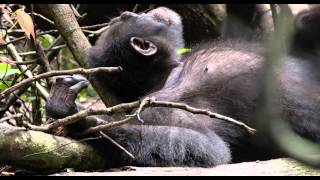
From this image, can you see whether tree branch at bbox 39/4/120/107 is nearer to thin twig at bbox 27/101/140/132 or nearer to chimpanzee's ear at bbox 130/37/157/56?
chimpanzee's ear at bbox 130/37/157/56

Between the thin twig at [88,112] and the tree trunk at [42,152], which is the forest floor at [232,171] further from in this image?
the thin twig at [88,112]

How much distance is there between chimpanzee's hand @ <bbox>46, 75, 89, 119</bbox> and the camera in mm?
2232

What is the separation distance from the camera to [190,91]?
286 centimetres

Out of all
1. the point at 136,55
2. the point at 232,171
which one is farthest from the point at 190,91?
the point at 232,171

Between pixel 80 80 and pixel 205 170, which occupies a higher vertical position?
pixel 80 80

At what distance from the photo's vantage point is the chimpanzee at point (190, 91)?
2352mm

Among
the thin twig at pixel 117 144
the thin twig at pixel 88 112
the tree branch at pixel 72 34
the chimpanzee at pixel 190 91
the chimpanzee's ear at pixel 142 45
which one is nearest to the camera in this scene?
the thin twig at pixel 88 112

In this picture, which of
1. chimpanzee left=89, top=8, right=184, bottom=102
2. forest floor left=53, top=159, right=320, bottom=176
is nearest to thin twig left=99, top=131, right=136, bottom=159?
forest floor left=53, top=159, right=320, bottom=176

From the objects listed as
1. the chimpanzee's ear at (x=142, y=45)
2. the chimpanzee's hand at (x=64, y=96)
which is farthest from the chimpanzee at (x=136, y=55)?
the chimpanzee's hand at (x=64, y=96)

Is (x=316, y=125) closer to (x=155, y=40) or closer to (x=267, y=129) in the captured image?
(x=155, y=40)
